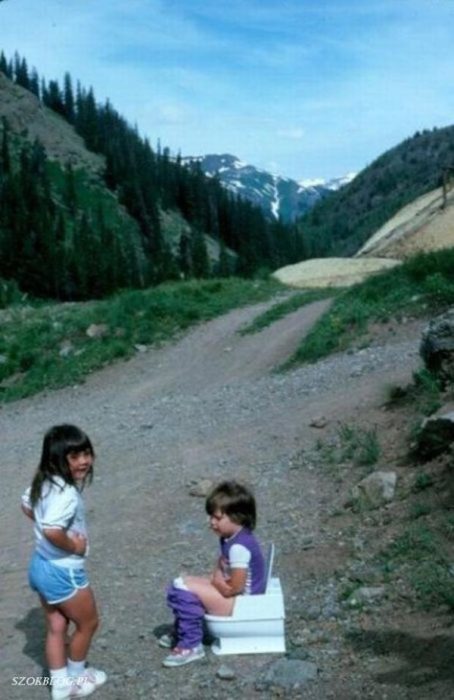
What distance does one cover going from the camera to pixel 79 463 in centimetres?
487

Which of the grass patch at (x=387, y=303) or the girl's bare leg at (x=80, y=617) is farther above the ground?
the grass patch at (x=387, y=303)

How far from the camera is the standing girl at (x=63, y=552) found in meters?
4.83

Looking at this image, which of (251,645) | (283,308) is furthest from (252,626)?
(283,308)

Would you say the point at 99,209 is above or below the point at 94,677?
above

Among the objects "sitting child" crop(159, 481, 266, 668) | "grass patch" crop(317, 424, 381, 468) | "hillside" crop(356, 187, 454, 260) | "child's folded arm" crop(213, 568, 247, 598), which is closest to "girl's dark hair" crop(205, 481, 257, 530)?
"sitting child" crop(159, 481, 266, 668)

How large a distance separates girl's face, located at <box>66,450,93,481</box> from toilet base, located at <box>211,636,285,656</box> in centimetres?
136

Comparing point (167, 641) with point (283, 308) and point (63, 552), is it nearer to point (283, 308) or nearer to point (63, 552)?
point (63, 552)

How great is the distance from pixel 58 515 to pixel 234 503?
1110mm

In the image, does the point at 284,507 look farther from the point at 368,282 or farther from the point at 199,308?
the point at 199,308

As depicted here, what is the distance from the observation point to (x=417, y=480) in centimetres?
742

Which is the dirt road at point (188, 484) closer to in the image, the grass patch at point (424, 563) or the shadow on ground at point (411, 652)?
the shadow on ground at point (411, 652)

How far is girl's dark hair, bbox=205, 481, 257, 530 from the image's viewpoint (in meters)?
5.39

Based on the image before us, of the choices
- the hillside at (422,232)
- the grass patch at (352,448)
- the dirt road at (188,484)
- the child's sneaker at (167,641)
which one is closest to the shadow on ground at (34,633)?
the dirt road at (188,484)

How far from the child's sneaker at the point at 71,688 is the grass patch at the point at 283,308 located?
530 inches
